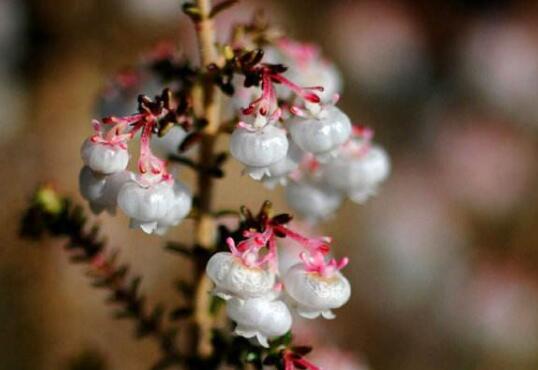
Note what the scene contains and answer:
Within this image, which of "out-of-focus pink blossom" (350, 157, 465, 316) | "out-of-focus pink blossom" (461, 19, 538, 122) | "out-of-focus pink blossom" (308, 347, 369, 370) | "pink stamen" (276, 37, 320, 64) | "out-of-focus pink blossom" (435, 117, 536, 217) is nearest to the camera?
"pink stamen" (276, 37, 320, 64)

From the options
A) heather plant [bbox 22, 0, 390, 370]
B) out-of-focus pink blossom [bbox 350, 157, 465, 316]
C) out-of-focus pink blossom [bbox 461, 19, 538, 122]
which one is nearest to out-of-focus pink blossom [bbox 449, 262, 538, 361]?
out-of-focus pink blossom [bbox 350, 157, 465, 316]

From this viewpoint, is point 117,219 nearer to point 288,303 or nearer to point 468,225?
point 468,225

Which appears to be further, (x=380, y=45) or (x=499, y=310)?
(x=380, y=45)

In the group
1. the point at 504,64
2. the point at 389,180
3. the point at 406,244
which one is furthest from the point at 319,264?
the point at 504,64

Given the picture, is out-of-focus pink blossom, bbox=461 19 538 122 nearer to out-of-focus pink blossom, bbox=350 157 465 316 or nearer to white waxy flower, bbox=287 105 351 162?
out-of-focus pink blossom, bbox=350 157 465 316

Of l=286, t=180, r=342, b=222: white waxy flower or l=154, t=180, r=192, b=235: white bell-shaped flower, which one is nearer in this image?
l=154, t=180, r=192, b=235: white bell-shaped flower

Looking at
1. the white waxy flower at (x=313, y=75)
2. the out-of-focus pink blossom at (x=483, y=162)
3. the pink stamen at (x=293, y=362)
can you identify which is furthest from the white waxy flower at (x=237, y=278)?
the out-of-focus pink blossom at (x=483, y=162)

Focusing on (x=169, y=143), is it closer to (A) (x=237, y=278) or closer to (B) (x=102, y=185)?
(B) (x=102, y=185)

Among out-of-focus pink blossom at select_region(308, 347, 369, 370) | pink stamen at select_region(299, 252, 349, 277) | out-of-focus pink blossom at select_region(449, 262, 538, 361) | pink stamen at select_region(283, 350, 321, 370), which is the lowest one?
out-of-focus pink blossom at select_region(449, 262, 538, 361)
